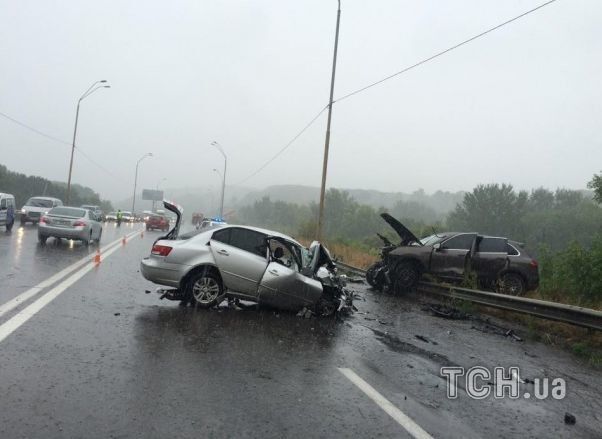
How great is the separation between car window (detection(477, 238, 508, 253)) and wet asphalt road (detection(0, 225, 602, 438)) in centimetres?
454

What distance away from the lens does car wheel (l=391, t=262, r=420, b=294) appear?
Answer: 14117 mm

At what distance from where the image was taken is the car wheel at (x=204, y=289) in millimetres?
9203

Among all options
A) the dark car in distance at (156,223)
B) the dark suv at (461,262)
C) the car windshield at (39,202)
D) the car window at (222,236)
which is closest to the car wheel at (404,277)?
the dark suv at (461,262)

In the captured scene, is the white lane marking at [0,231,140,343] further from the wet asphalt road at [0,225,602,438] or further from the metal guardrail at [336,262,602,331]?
the metal guardrail at [336,262,602,331]

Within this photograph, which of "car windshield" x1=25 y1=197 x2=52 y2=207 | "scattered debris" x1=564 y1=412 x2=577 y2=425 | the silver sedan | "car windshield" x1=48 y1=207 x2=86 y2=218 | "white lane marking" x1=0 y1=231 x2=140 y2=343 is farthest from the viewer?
"car windshield" x1=25 y1=197 x2=52 y2=207

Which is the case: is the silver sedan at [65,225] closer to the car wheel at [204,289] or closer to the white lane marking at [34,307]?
the white lane marking at [34,307]

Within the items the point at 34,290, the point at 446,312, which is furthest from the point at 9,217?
the point at 446,312

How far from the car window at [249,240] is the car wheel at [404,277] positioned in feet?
18.6

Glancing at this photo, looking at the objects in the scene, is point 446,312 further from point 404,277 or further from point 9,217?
point 9,217

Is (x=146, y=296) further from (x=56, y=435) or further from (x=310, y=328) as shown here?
(x=56, y=435)

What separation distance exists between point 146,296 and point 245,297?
2.15m

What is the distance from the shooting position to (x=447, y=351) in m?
7.72

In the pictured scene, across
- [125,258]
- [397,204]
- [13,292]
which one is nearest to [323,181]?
[125,258]

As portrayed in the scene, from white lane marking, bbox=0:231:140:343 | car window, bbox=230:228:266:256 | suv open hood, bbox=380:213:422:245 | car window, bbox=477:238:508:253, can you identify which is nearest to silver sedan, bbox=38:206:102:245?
white lane marking, bbox=0:231:140:343
